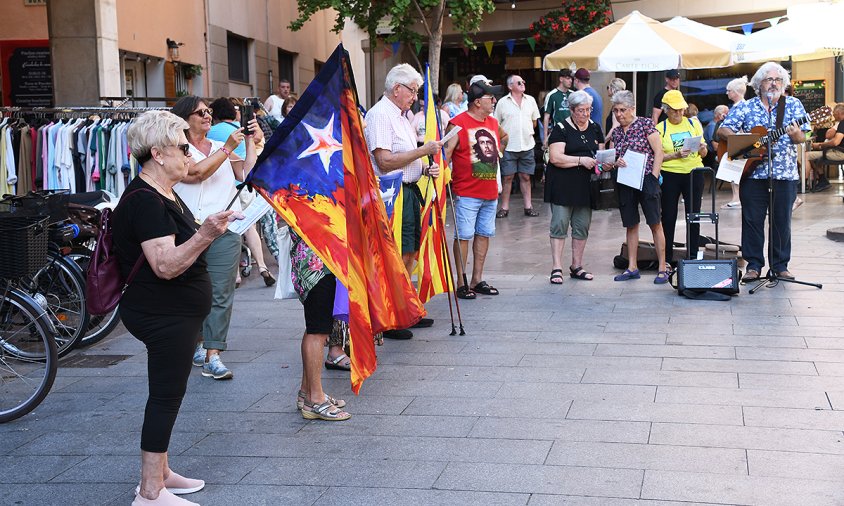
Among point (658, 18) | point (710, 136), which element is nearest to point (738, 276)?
point (710, 136)

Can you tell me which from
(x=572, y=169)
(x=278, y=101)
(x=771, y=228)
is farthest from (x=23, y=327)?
(x=278, y=101)

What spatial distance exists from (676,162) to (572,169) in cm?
104

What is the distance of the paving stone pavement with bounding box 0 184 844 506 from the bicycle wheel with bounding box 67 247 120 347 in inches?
5.6

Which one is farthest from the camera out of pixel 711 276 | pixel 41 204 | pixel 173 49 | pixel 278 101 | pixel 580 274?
pixel 173 49

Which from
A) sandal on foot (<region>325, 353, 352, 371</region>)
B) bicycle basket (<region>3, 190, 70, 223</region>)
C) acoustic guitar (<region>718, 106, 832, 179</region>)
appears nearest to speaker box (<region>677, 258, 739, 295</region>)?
acoustic guitar (<region>718, 106, 832, 179</region>)

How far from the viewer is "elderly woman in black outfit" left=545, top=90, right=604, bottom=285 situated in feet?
32.6

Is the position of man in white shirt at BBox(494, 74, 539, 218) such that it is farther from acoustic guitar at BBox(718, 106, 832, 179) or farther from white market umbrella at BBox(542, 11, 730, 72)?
acoustic guitar at BBox(718, 106, 832, 179)

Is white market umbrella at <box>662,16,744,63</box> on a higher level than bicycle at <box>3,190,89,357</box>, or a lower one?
higher

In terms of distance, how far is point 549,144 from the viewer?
397 inches

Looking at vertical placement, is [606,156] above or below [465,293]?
above

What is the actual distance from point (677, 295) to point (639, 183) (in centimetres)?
119

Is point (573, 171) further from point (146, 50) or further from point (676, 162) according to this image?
point (146, 50)

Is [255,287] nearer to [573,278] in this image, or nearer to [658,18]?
[573,278]

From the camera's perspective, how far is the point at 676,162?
10133 mm
